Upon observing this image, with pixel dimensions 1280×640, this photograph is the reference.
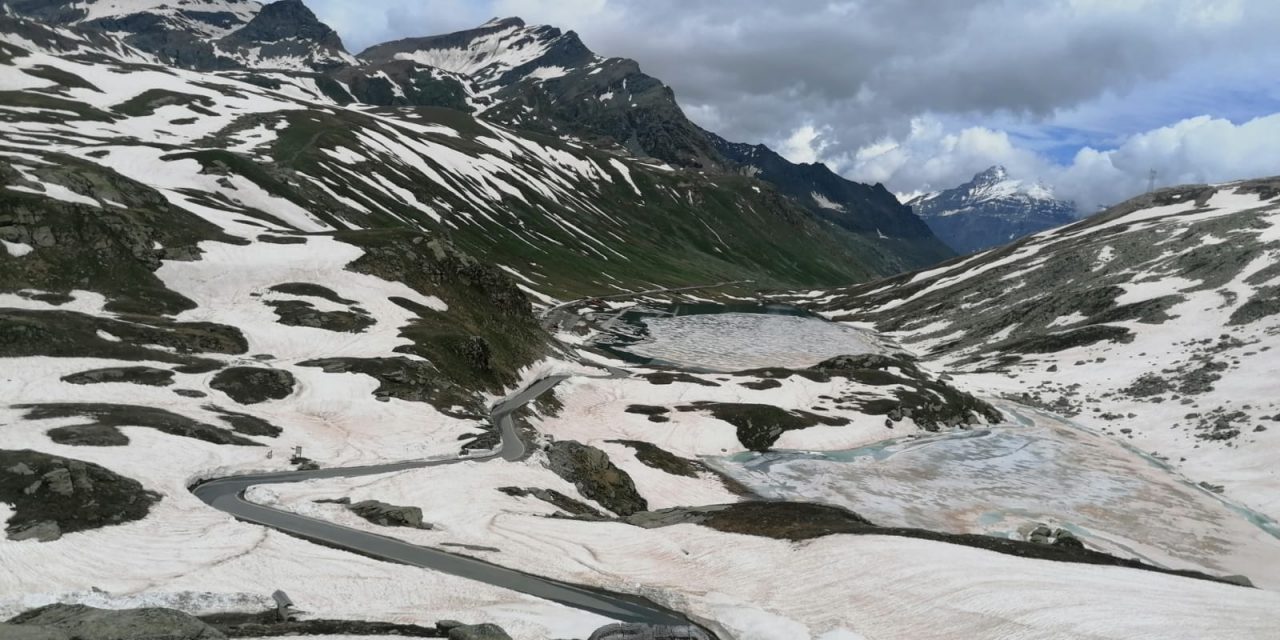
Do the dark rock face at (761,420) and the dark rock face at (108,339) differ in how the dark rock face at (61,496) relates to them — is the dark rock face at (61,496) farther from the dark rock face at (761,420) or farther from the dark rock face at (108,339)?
the dark rock face at (761,420)

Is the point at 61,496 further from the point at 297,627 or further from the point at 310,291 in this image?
the point at 310,291

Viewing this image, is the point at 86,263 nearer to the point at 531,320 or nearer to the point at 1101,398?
the point at 531,320

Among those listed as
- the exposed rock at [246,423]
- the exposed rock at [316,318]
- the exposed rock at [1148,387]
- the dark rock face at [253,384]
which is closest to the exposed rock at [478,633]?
the exposed rock at [246,423]

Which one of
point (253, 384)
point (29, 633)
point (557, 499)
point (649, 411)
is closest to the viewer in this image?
point (29, 633)

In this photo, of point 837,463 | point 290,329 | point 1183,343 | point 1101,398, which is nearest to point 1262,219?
point 1183,343

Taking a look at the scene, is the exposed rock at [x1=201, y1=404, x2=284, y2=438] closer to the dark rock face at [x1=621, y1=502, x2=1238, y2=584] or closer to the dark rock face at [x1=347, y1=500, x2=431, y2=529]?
the dark rock face at [x1=347, y1=500, x2=431, y2=529]

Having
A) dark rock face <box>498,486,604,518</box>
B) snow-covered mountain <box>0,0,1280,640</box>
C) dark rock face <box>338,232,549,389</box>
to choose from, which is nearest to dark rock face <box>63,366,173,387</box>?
snow-covered mountain <box>0,0,1280,640</box>

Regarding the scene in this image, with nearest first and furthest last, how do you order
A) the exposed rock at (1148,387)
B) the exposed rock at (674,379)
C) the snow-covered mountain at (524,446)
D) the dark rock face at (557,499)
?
the snow-covered mountain at (524,446)
the dark rock face at (557,499)
the exposed rock at (674,379)
the exposed rock at (1148,387)

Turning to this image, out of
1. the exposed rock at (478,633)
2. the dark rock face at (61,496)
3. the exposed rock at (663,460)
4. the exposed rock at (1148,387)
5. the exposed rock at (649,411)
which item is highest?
the exposed rock at (1148,387)

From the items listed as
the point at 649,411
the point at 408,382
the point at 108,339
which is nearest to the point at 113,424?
the point at 108,339
